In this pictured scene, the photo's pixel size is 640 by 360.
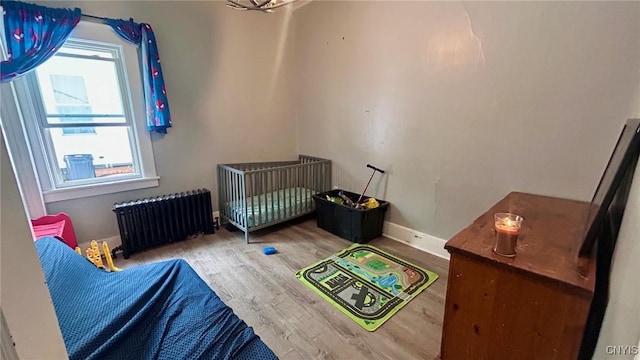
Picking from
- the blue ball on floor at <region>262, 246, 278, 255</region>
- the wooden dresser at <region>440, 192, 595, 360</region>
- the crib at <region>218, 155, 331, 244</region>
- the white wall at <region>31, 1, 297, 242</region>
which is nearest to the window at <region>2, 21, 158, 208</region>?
the white wall at <region>31, 1, 297, 242</region>

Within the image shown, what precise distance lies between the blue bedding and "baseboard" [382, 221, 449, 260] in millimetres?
1931

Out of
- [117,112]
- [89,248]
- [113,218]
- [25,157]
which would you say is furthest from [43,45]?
[89,248]

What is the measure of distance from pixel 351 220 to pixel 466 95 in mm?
1526

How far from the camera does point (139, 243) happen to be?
8.56 ft

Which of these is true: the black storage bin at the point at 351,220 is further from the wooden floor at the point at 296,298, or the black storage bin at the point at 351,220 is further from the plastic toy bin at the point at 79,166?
the plastic toy bin at the point at 79,166

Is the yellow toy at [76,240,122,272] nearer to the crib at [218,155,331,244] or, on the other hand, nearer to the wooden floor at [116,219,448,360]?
the wooden floor at [116,219,448,360]

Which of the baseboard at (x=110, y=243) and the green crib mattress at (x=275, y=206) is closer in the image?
the baseboard at (x=110, y=243)

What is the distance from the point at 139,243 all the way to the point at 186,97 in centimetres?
154

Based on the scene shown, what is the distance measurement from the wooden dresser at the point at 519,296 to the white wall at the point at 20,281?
1.22 m

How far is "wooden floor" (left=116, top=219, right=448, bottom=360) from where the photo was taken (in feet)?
5.19

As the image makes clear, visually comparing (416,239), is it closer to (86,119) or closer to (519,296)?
(519,296)

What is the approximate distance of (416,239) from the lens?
2.69m

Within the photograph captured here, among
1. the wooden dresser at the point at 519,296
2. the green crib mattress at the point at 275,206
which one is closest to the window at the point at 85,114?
the green crib mattress at the point at 275,206

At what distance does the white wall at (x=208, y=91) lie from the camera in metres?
2.57
